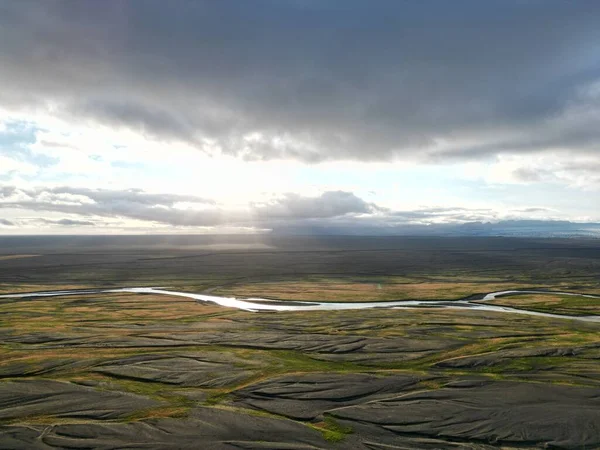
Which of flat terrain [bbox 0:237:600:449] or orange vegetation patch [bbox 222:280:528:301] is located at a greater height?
flat terrain [bbox 0:237:600:449]

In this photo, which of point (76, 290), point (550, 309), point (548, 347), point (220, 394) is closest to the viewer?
point (220, 394)

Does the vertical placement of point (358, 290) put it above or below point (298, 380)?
below

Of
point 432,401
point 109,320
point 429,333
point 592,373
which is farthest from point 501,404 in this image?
point 109,320

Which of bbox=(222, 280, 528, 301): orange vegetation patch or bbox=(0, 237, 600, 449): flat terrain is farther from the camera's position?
bbox=(222, 280, 528, 301): orange vegetation patch

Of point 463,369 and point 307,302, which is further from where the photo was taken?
point 307,302

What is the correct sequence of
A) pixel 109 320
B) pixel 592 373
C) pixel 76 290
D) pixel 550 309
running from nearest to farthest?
pixel 592 373
pixel 109 320
pixel 550 309
pixel 76 290

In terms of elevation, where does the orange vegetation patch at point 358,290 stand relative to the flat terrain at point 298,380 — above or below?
below

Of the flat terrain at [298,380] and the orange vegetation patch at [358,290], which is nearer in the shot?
the flat terrain at [298,380]

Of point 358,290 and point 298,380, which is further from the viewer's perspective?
point 358,290

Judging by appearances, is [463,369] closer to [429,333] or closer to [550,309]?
[429,333]
